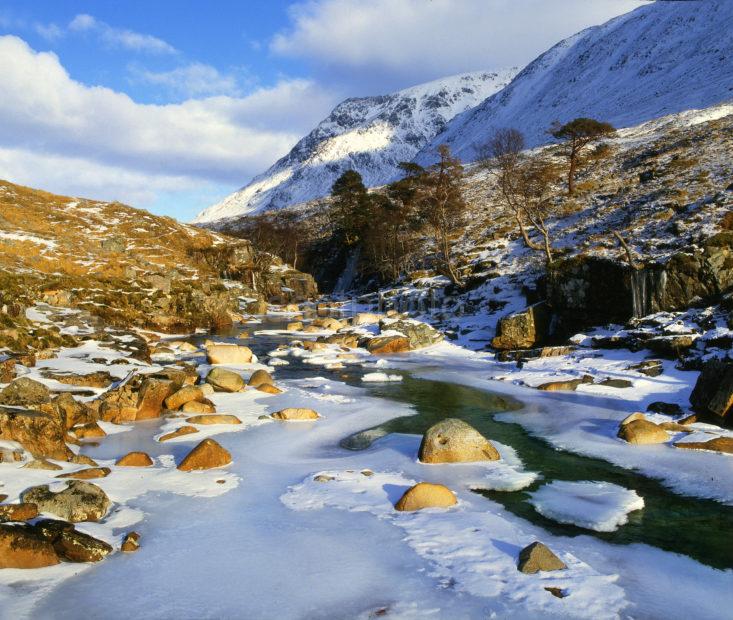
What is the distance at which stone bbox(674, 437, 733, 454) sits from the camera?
400 inches

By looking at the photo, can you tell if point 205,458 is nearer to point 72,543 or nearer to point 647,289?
point 72,543

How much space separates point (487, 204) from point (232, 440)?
59476 mm

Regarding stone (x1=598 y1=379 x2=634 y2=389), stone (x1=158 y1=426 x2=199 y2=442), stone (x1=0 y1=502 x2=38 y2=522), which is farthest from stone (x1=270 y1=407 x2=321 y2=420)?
stone (x1=598 y1=379 x2=634 y2=389)

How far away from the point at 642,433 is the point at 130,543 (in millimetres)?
10453

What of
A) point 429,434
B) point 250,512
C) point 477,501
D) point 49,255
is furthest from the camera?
point 49,255

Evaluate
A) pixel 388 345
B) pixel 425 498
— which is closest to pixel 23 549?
pixel 425 498

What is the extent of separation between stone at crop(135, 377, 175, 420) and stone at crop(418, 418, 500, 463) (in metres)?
7.48

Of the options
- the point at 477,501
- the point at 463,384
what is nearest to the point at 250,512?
the point at 477,501

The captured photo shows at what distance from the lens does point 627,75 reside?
119188 millimetres

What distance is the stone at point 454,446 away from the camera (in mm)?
9961

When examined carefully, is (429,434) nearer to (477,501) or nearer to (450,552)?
(477,501)

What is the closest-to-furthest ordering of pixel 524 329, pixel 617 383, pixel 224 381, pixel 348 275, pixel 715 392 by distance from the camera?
pixel 715 392 < pixel 617 383 < pixel 224 381 < pixel 524 329 < pixel 348 275

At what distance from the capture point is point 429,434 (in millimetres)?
10305

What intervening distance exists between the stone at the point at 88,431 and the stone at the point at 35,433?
189 centimetres
